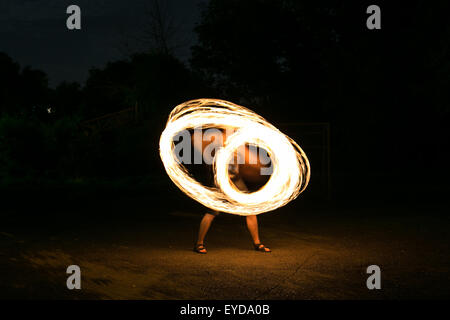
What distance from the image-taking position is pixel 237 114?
A: 9.23 m

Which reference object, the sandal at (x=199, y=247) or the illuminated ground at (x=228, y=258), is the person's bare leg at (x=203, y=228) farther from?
the illuminated ground at (x=228, y=258)

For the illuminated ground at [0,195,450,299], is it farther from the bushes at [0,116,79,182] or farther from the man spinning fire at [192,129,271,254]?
the bushes at [0,116,79,182]

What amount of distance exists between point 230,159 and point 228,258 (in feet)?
5.06

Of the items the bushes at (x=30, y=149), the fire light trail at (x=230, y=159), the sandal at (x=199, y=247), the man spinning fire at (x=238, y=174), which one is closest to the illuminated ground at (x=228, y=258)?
the sandal at (x=199, y=247)

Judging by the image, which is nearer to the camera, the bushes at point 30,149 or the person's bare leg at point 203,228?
the person's bare leg at point 203,228

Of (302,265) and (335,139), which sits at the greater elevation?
(335,139)

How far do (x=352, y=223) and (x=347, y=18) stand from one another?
21940 millimetres

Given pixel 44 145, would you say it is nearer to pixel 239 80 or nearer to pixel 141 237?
pixel 141 237

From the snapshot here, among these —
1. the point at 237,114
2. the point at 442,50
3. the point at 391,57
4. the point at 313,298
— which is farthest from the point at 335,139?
the point at 313,298

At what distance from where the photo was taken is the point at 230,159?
8.50 m

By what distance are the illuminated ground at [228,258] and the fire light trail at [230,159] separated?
2.60ft

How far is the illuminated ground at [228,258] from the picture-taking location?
610cm

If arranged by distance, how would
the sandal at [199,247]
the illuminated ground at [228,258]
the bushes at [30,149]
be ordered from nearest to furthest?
the illuminated ground at [228,258] < the sandal at [199,247] < the bushes at [30,149]

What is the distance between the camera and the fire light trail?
27.7 ft
